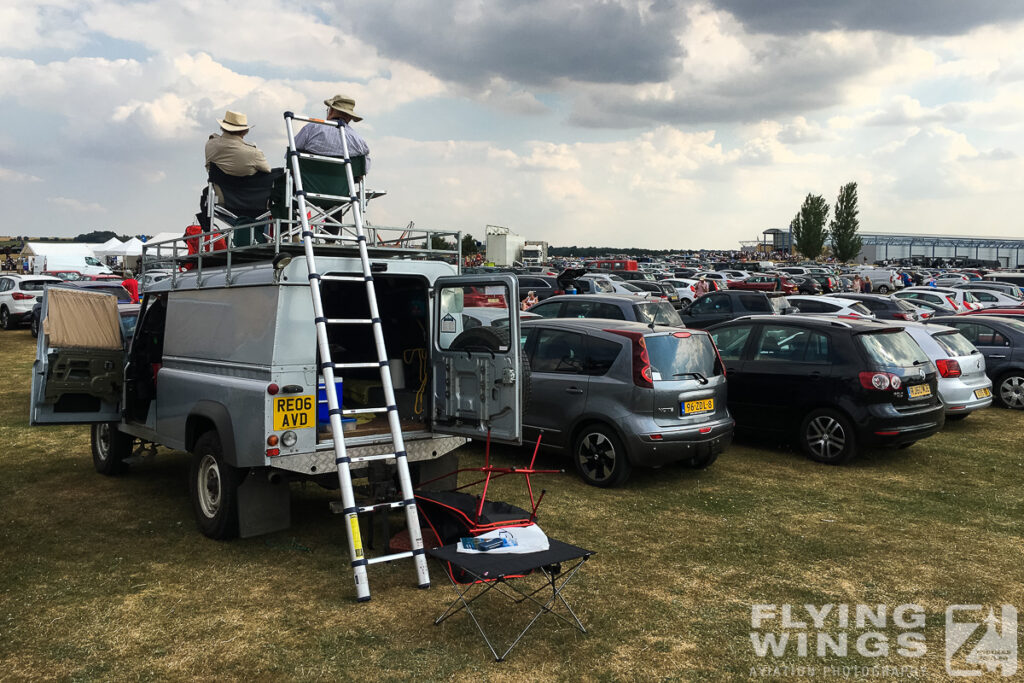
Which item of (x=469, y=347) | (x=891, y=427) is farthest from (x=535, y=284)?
(x=469, y=347)

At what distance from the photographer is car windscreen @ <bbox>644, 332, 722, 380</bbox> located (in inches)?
309

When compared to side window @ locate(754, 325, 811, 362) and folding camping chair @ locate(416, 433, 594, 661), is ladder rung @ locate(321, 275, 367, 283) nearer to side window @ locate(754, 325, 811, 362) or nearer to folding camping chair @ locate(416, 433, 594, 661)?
folding camping chair @ locate(416, 433, 594, 661)

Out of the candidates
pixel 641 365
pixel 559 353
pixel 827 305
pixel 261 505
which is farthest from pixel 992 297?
pixel 261 505

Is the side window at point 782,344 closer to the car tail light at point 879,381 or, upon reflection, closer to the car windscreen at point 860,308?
the car tail light at point 879,381

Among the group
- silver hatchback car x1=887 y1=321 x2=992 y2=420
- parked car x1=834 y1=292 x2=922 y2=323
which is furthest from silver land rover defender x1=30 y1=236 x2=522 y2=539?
parked car x1=834 y1=292 x2=922 y2=323

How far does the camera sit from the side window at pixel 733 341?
1004 centimetres

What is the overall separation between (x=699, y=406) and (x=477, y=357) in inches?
109

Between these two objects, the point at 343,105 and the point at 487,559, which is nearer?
the point at 487,559

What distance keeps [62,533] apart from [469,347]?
3600mm

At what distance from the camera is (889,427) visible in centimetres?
877

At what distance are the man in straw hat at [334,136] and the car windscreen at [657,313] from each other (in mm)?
6777

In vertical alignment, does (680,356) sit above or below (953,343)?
above

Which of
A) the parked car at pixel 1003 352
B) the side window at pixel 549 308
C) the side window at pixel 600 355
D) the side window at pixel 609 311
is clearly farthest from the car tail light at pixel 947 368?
the side window at pixel 549 308

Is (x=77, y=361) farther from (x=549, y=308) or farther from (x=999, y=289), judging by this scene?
(x=999, y=289)
